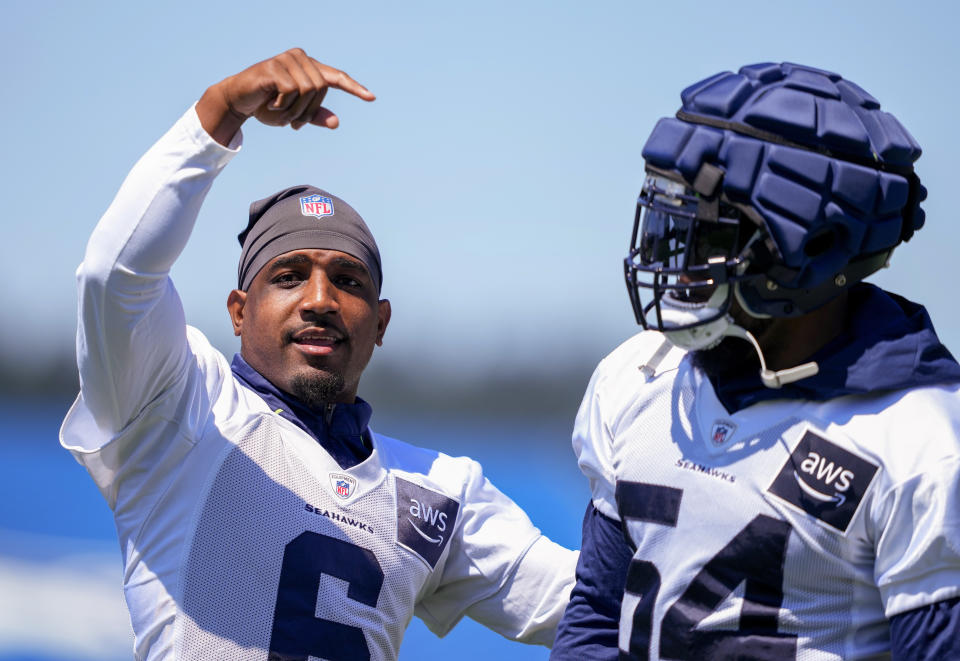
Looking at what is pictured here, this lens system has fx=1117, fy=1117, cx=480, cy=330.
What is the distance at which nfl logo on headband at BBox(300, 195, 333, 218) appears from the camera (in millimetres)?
3070

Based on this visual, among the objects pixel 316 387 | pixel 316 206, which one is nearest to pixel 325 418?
pixel 316 387

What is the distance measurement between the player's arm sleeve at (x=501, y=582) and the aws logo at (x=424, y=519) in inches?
2.5

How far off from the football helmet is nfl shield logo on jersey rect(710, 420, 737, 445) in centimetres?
16

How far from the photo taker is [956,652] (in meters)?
1.74

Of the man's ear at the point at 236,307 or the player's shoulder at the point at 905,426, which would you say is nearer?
the player's shoulder at the point at 905,426

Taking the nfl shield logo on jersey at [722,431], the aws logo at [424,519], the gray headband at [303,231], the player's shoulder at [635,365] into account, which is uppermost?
the gray headband at [303,231]

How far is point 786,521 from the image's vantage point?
1941 millimetres

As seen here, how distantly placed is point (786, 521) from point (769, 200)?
1.83ft

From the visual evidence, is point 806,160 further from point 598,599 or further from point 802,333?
point 598,599

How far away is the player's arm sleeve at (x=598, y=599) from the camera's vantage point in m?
2.25

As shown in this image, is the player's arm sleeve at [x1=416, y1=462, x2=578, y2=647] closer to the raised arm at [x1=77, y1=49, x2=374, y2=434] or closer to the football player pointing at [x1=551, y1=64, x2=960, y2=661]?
the football player pointing at [x1=551, y1=64, x2=960, y2=661]

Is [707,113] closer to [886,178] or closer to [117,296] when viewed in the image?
[886,178]

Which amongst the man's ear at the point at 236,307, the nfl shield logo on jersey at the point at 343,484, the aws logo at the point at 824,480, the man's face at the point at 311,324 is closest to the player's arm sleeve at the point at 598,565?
the aws logo at the point at 824,480

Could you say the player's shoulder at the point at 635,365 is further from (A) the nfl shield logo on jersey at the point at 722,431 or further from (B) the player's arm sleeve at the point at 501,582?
(B) the player's arm sleeve at the point at 501,582
